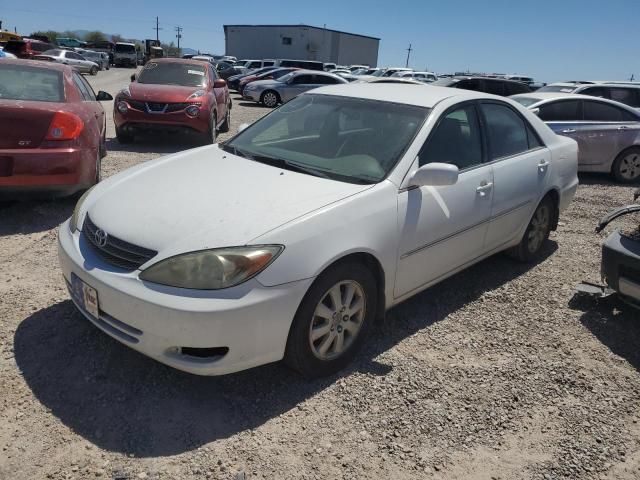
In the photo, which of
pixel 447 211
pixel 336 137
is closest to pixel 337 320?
pixel 447 211

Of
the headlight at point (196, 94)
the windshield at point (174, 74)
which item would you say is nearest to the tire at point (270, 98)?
the windshield at point (174, 74)

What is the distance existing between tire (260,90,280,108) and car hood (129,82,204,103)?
416 inches

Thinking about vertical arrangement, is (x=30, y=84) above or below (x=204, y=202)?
above

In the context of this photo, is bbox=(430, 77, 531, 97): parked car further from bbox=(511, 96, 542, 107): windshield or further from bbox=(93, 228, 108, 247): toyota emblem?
bbox=(93, 228, 108, 247): toyota emblem

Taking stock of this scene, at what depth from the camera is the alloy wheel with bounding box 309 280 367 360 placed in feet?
9.18

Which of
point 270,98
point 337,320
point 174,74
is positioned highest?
point 174,74

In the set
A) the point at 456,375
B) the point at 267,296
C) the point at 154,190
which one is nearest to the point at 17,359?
the point at 154,190

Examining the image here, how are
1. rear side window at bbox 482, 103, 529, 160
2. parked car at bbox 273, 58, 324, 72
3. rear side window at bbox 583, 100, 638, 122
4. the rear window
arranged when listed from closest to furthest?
rear side window at bbox 482, 103, 529, 160 → the rear window → rear side window at bbox 583, 100, 638, 122 → parked car at bbox 273, 58, 324, 72

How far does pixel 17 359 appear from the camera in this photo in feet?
9.70

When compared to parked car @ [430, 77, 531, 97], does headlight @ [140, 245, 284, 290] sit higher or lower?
lower

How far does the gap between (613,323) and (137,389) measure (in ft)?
10.9

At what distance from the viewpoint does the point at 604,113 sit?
880cm

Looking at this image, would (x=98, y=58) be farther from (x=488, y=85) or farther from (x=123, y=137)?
(x=123, y=137)

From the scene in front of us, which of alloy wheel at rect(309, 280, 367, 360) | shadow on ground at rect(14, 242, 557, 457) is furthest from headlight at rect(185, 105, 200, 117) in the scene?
alloy wheel at rect(309, 280, 367, 360)
